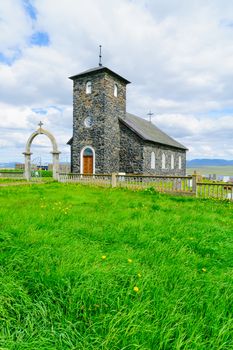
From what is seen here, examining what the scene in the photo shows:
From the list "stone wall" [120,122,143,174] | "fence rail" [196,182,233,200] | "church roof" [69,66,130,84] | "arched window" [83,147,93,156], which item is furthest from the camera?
"arched window" [83,147,93,156]

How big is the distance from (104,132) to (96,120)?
151 cm

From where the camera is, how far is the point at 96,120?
72.9 ft

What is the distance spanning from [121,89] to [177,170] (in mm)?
14338

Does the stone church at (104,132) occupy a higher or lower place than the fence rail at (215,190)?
higher

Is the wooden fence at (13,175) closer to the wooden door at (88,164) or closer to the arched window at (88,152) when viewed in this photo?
the wooden door at (88,164)

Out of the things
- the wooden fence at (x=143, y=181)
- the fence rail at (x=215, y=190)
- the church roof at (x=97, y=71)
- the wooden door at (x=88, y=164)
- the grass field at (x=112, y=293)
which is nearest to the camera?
the grass field at (x=112, y=293)

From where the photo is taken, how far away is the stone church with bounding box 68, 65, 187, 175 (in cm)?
2203

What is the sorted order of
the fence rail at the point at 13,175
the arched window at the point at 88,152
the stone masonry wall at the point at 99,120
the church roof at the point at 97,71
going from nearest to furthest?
1. the church roof at the point at 97,71
2. the stone masonry wall at the point at 99,120
3. the arched window at the point at 88,152
4. the fence rail at the point at 13,175

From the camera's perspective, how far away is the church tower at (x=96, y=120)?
21969 mm

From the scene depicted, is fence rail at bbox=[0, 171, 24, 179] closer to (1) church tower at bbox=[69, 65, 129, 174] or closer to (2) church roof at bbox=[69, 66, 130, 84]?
(1) church tower at bbox=[69, 65, 129, 174]

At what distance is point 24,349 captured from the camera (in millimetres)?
1644

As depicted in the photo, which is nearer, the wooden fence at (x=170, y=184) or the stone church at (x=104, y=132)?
the wooden fence at (x=170, y=184)

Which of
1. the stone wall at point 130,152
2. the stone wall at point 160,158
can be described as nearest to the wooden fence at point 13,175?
the stone wall at point 130,152

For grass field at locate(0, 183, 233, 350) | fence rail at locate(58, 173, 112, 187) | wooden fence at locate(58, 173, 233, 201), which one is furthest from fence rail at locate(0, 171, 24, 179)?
grass field at locate(0, 183, 233, 350)
